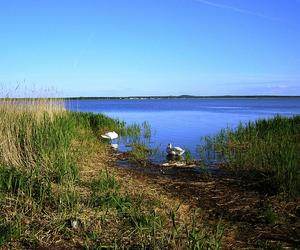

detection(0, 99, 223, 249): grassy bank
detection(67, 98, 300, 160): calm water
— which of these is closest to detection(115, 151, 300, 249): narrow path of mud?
detection(0, 99, 223, 249): grassy bank

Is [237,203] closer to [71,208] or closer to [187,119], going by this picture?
[71,208]

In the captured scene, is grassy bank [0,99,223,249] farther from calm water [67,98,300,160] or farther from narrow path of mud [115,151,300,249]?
calm water [67,98,300,160]

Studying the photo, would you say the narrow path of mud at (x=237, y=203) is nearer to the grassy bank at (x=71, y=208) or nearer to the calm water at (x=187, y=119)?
the grassy bank at (x=71, y=208)

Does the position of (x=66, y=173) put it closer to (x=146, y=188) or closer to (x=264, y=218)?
(x=146, y=188)

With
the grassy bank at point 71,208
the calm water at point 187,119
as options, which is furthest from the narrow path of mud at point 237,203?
the calm water at point 187,119

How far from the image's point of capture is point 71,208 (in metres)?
5.48

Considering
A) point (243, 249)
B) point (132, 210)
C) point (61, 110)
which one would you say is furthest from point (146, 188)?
point (61, 110)

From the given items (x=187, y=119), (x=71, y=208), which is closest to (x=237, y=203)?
(x=71, y=208)

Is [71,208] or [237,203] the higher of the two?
[71,208]

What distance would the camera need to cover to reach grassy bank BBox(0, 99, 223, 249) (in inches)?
187

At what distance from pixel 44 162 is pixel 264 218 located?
3.72 meters

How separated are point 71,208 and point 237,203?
8.51 feet

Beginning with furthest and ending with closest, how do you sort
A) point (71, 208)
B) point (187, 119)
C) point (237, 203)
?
point (187, 119)
point (237, 203)
point (71, 208)

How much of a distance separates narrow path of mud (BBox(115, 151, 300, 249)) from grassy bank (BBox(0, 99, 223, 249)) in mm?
374
